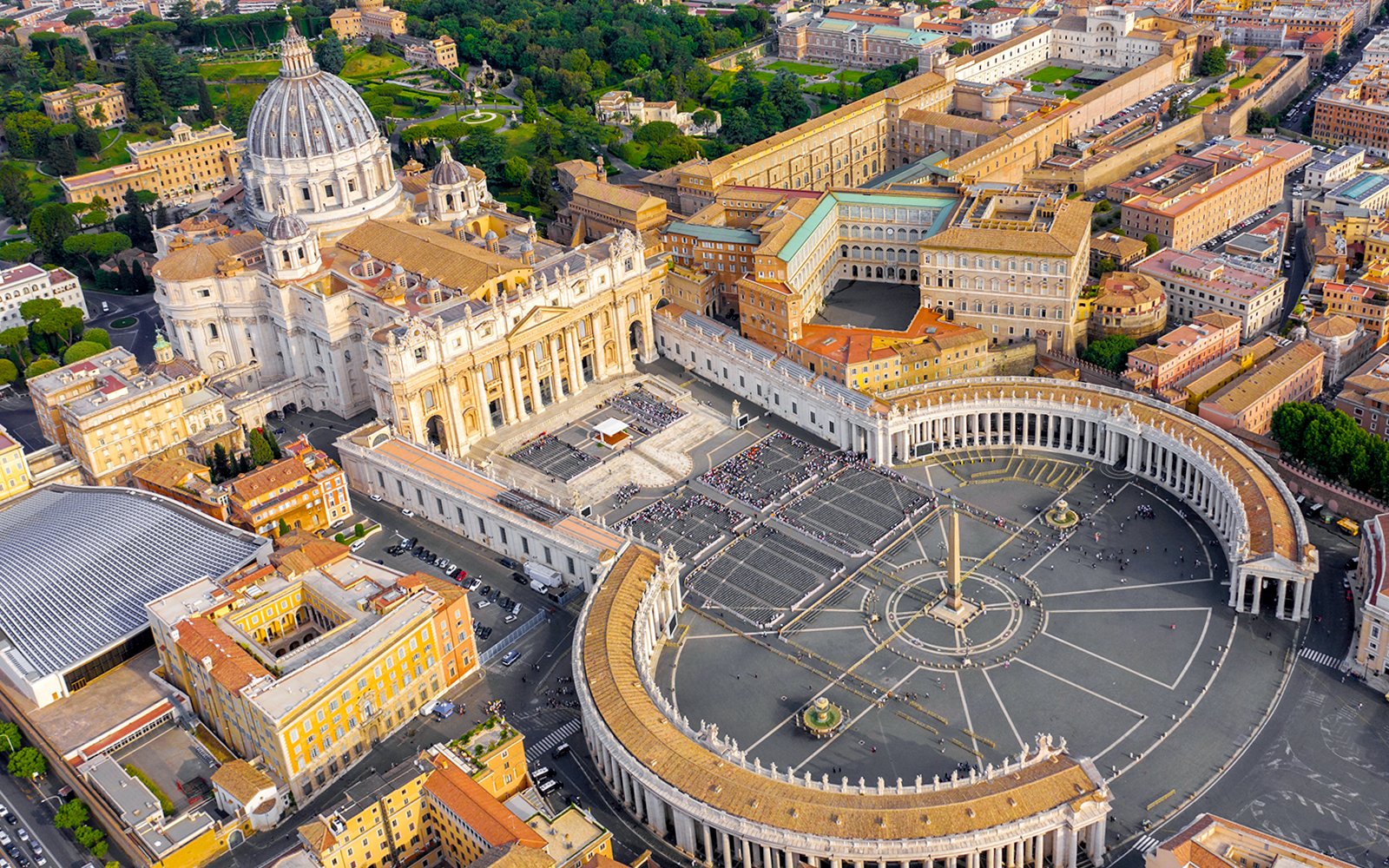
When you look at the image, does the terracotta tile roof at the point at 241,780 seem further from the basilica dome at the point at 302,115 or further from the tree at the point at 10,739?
the basilica dome at the point at 302,115

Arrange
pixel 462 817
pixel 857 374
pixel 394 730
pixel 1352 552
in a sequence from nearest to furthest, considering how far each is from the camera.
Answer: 1. pixel 462 817
2. pixel 394 730
3. pixel 1352 552
4. pixel 857 374

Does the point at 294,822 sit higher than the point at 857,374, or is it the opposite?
the point at 857,374

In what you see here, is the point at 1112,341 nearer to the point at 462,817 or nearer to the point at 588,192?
the point at 588,192

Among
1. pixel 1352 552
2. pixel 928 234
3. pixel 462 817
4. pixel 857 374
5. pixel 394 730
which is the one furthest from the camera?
pixel 928 234

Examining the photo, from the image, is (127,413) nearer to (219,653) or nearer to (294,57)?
(219,653)

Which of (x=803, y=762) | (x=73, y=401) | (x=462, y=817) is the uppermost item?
(x=73, y=401)

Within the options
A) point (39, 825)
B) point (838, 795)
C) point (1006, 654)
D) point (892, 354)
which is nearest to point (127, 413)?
point (39, 825)

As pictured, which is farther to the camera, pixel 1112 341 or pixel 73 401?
pixel 1112 341

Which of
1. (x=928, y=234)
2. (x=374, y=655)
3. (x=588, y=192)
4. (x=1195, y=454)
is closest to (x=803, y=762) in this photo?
(x=374, y=655)

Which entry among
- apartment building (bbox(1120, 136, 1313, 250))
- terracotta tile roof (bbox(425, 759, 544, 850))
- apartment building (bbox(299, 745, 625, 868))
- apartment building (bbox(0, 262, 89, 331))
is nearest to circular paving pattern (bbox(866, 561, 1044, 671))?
apartment building (bbox(299, 745, 625, 868))
